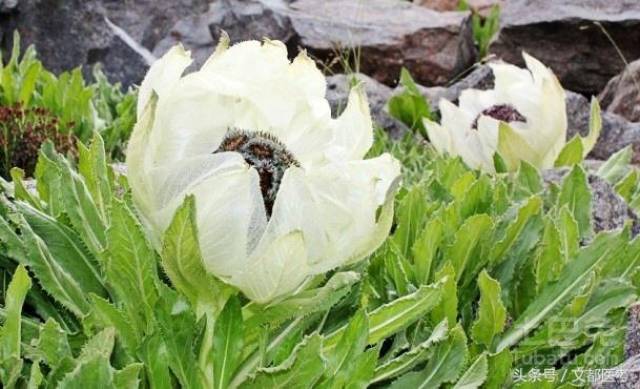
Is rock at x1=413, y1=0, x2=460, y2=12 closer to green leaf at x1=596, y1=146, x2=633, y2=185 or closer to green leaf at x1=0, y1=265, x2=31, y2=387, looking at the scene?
green leaf at x1=596, y1=146, x2=633, y2=185

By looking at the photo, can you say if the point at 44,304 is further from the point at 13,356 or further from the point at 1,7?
the point at 1,7

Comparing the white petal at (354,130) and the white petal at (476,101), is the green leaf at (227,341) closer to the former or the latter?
the white petal at (354,130)

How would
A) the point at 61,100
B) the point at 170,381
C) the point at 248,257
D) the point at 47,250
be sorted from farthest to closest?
the point at 61,100 → the point at 47,250 → the point at 170,381 → the point at 248,257

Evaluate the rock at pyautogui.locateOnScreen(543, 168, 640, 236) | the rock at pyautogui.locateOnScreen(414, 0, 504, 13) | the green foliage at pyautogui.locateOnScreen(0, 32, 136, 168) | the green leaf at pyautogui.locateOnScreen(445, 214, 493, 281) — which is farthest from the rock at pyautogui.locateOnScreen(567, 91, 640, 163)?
the rock at pyautogui.locateOnScreen(414, 0, 504, 13)

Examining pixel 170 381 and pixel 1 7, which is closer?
pixel 170 381

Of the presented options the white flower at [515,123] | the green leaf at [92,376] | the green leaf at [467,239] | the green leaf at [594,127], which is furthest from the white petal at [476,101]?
the green leaf at [92,376]

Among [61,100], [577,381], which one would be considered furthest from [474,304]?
[61,100]
